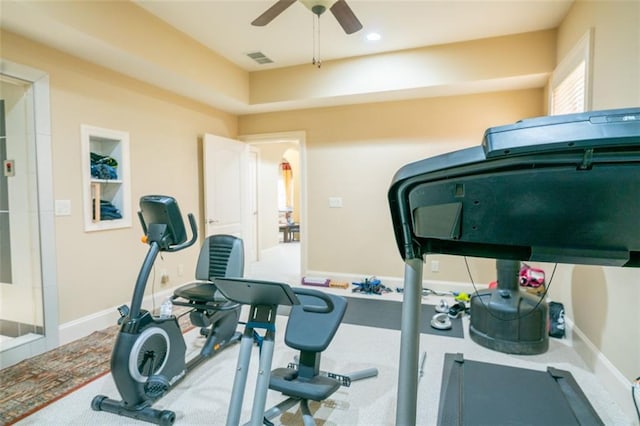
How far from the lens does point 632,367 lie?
6.19 feet

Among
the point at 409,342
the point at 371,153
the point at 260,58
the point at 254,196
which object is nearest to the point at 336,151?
the point at 371,153

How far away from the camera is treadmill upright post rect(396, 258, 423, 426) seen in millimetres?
967

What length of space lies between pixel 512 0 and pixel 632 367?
2.86 meters

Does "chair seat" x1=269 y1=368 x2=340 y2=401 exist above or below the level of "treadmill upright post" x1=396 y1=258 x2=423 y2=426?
below

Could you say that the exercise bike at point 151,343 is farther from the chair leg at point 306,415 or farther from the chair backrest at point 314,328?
the chair leg at point 306,415

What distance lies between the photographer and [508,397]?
187 centimetres

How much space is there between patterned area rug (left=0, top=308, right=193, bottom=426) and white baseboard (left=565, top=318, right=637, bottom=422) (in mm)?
3222

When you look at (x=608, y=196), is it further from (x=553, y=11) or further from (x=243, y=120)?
(x=243, y=120)

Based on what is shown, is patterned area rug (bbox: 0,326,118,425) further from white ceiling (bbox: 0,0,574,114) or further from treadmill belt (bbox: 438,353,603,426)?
white ceiling (bbox: 0,0,574,114)

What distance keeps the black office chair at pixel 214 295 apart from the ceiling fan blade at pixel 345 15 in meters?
1.88

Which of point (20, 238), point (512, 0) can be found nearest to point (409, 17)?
point (512, 0)

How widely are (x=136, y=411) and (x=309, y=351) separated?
99cm

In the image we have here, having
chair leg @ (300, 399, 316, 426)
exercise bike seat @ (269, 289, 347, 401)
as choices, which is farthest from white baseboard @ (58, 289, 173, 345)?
chair leg @ (300, 399, 316, 426)

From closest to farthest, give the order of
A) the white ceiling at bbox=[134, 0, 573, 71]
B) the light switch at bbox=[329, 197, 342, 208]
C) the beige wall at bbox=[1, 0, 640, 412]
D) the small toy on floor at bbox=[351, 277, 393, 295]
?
1. the beige wall at bbox=[1, 0, 640, 412]
2. the white ceiling at bbox=[134, 0, 573, 71]
3. the small toy on floor at bbox=[351, 277, 393, 295]
4. the light switch at bbox=[329, 197, 342, 208]
